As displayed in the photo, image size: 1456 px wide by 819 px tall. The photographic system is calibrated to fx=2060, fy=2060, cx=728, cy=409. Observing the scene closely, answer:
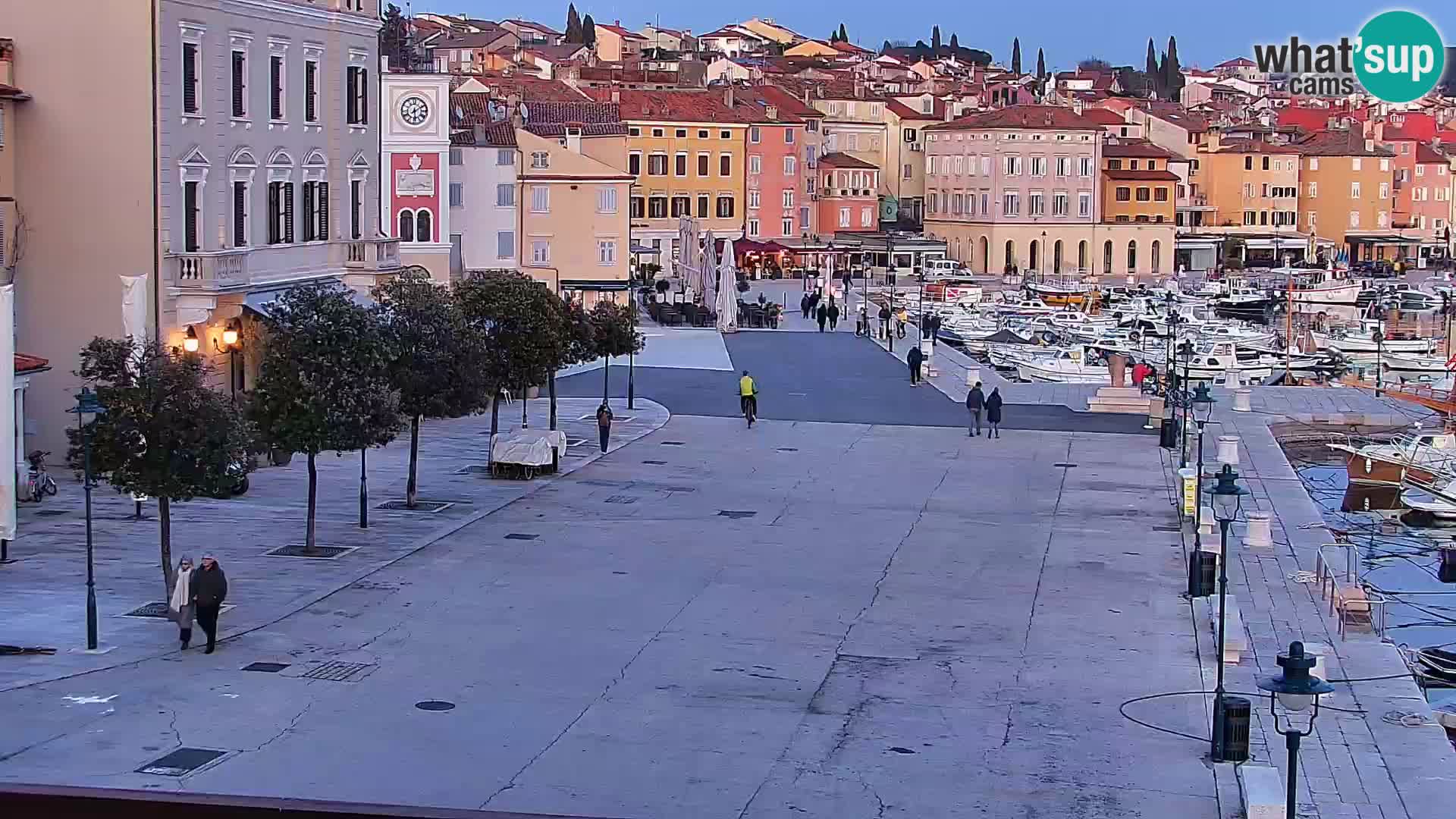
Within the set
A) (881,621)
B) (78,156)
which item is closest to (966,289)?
(78,156)

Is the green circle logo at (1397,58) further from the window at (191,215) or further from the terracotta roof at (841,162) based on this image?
the terracotta roof at (841,162)

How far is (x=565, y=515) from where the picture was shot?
29.9 metres

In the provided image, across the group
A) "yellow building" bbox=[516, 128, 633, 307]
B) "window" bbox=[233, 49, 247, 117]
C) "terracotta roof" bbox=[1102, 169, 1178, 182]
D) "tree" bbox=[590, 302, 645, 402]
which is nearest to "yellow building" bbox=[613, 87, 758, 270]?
"terracotta roof" bbox=[1102, 169, 1178, 182]

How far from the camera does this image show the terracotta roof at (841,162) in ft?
380

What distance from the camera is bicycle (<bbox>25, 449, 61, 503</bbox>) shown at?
28266mm

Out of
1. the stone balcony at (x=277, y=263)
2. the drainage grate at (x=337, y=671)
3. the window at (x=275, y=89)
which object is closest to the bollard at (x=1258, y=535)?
the drainage grate at (x=337, y=671)

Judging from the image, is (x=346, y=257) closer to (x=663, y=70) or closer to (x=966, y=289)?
(x=966, y=289)

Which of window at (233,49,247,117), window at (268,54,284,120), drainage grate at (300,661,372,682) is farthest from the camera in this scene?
window at (268,54,284,120)

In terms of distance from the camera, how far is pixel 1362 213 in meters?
136

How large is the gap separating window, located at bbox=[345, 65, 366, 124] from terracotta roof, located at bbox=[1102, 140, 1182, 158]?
3350 inches

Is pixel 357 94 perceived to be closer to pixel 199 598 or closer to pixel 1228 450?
pixel 1228 450

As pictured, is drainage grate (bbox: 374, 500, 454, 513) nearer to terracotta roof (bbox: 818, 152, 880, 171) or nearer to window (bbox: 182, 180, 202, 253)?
window (bbox: 182, 180, 202, 253)

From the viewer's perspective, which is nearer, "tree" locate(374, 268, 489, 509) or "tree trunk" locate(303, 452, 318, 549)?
"tree trunk" locate(303, 452, 318, 549)

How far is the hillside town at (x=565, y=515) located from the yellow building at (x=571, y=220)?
134mm
